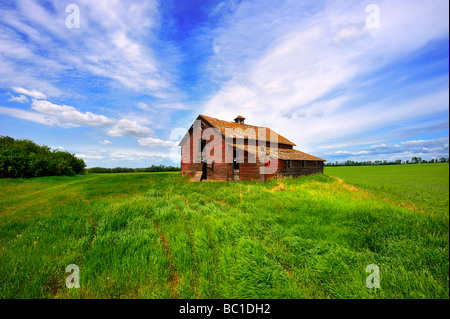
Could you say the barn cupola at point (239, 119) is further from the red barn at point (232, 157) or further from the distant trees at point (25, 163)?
the distant trees at point (25, 163)

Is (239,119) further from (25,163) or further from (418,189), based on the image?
(25,163)

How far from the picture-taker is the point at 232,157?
19.1 metres

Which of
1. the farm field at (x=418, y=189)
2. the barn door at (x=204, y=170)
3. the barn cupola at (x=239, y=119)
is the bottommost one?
the farm field at (x=418, y=189)

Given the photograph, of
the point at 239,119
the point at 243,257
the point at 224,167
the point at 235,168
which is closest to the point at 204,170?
the point at 224,167

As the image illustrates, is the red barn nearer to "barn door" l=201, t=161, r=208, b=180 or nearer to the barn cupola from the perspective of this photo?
"barn door" l=201, t=161, r=208, b=180

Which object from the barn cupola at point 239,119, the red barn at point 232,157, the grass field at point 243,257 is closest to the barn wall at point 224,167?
the red barn at point 232,157

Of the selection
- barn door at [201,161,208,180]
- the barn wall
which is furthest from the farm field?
barn door at [201,161,208,180]

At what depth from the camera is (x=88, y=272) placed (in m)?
3.24

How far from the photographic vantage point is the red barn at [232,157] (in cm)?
1773

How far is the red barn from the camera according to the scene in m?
17.7

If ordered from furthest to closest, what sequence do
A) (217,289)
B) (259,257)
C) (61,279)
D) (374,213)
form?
(374,213)
(259,257)
(61,279)
(217,289)
